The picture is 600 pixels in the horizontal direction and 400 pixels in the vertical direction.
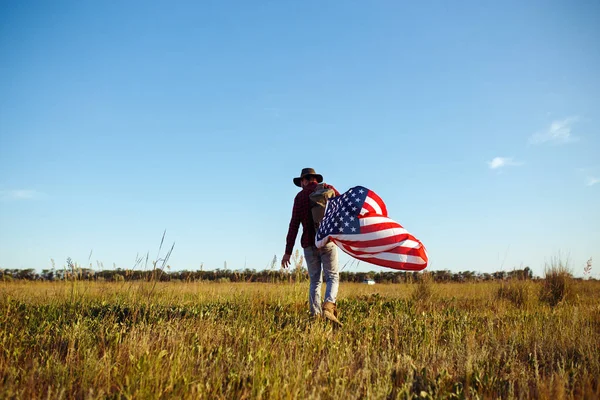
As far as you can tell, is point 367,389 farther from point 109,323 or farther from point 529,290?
point 529,290

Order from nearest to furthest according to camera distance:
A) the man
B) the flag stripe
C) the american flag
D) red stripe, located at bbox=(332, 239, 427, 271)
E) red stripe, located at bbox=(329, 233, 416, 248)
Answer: red stripe, located at bbox=(332, 239, 427, 271) → the american flag → red stripe, located at bbox=(329, 233, 416, 248) → the flag stripe → the man

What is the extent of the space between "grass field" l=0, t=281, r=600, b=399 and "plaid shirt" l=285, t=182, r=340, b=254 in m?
1.41

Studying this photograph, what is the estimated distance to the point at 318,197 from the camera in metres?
7.98

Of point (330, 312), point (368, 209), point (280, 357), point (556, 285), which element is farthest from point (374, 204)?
point (556, 285)

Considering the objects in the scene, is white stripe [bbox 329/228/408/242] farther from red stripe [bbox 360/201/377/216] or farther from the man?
the man

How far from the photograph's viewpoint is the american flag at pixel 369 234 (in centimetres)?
691

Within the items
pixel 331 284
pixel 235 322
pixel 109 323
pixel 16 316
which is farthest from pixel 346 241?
pixel 16 316

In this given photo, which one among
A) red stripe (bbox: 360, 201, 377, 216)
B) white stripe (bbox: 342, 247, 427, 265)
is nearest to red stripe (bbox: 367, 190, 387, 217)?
red stripe (bbox: 360, 201, 377, 216)

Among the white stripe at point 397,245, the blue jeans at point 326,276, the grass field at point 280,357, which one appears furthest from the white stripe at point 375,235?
the grass field at point 280,357

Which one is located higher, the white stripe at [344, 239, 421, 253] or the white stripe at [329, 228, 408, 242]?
the white stripe at [329, 228, 408, 242]

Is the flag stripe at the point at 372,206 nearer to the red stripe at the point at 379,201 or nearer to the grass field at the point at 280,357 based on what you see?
the red stripe at the point at 379,201

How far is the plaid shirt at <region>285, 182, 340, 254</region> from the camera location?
807cm

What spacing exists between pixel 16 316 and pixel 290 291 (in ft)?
17.5

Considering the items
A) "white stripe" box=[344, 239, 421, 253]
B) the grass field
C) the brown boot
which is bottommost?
the grass field
